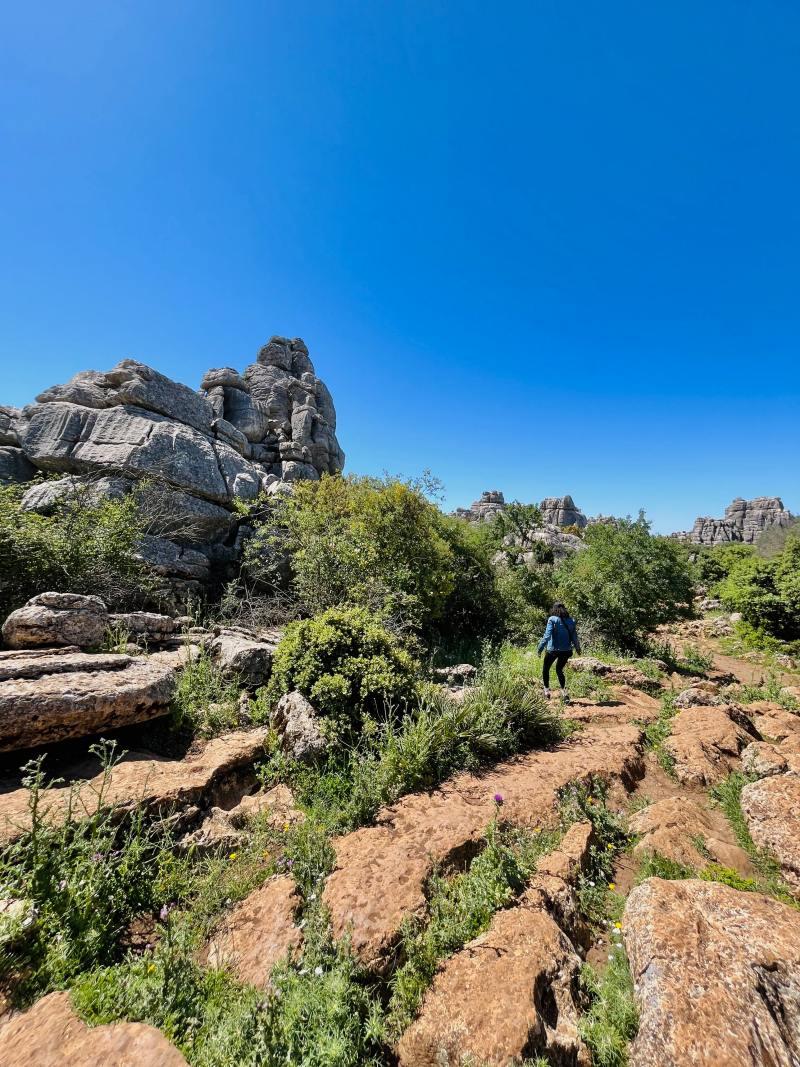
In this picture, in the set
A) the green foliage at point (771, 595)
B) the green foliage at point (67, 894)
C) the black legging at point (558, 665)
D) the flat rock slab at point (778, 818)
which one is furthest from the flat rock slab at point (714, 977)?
the green foliage at point (771, 595)

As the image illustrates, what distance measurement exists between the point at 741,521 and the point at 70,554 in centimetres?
12204

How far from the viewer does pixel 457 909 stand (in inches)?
113

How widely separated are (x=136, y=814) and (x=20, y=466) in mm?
14434

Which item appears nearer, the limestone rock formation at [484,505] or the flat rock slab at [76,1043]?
the flat rock slab at [76,1043]

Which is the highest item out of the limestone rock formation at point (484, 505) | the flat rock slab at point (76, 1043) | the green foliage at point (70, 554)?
the limestone rock formation at point (484, 505)

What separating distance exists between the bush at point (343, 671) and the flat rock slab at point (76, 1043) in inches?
116

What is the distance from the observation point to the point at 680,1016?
2.05 metres

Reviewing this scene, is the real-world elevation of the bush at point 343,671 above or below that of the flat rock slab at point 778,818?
above

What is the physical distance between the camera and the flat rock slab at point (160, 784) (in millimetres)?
3320

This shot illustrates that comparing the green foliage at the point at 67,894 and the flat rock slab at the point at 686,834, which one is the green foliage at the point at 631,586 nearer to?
the flat rock slab at the point at 686,834

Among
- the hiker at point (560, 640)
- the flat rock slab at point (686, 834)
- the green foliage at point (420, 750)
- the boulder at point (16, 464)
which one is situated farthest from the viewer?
the boulder at point (16, 464)

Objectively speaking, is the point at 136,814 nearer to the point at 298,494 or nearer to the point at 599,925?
the point at 599,925

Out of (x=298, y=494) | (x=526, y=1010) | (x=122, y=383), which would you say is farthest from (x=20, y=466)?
(x=526, y=1010)

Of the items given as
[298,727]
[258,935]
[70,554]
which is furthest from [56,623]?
[258,935]
